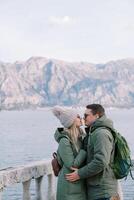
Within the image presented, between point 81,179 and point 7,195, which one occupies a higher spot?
point 81,179

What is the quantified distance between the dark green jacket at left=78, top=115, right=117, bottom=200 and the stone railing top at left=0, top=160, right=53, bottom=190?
68 cm

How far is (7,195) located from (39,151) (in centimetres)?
3658

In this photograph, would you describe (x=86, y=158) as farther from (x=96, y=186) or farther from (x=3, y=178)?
(x=3, y=178)

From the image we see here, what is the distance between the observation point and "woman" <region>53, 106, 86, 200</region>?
4.93 meters

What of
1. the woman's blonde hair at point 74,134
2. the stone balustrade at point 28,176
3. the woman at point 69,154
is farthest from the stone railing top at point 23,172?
the woman's blonde hair at point 74,134

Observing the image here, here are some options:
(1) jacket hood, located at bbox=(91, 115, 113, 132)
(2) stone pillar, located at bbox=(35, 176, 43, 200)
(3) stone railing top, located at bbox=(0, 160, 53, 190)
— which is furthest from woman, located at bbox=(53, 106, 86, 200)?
(2) stone pillar, located at bbox=(35, 176, 43, 200)

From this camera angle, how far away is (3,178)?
4.90 m

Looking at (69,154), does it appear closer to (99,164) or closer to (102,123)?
(99,164)

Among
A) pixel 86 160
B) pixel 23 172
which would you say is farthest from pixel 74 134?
pixel 23 172

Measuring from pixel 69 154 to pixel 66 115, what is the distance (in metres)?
0.42

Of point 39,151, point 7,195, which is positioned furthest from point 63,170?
point 39,151

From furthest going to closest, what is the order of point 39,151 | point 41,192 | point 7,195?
point 39,151 → point 7,195 → point 41,192

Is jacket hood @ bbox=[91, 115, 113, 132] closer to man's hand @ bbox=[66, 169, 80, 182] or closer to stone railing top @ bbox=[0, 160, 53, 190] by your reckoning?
man's hand @ bbox=[66, 169, 80, 182]

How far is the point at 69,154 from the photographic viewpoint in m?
4.95
